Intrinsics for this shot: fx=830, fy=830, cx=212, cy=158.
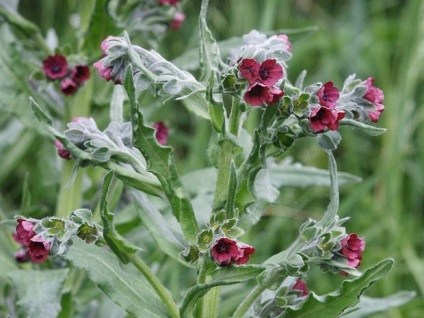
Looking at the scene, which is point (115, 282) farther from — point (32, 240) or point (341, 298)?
point (341, 298)

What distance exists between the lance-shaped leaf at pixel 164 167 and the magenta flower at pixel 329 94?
0.85 feet

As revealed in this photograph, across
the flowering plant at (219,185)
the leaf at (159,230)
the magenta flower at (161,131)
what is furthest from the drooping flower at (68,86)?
the leaf at (159,230)

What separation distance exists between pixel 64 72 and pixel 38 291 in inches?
19.5

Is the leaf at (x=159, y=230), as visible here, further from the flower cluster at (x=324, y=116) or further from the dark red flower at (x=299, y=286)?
the flower cluster at (x=324, y=116)

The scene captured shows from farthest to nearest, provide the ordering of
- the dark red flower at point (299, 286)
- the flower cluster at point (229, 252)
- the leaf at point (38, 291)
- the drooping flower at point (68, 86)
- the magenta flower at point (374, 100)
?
the drooping flower at point (68, 86), the leaf at point (38, 291), the dark red flower at point (299, 286), the magenta flower at point (374, 100), the flower cluster at point (229, 252)

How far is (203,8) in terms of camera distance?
145cm

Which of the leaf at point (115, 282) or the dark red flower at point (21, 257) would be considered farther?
the dark red flower at point (21, 257)

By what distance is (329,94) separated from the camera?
50.6 inches

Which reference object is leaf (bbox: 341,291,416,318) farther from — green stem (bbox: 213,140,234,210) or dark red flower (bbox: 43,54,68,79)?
dark red flower (bbox: 43,54,68,79)

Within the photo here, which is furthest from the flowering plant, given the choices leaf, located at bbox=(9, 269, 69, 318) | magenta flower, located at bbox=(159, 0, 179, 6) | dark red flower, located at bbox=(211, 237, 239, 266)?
magenta flower, located at bbox=(159, 0, 179, 6)

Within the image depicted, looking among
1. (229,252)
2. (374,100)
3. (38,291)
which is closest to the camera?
(229,252)

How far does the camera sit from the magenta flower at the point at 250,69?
126 centimetres

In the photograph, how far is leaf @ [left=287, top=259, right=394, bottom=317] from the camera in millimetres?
1278

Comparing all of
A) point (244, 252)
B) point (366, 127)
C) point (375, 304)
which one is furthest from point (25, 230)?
point (375, 304)
